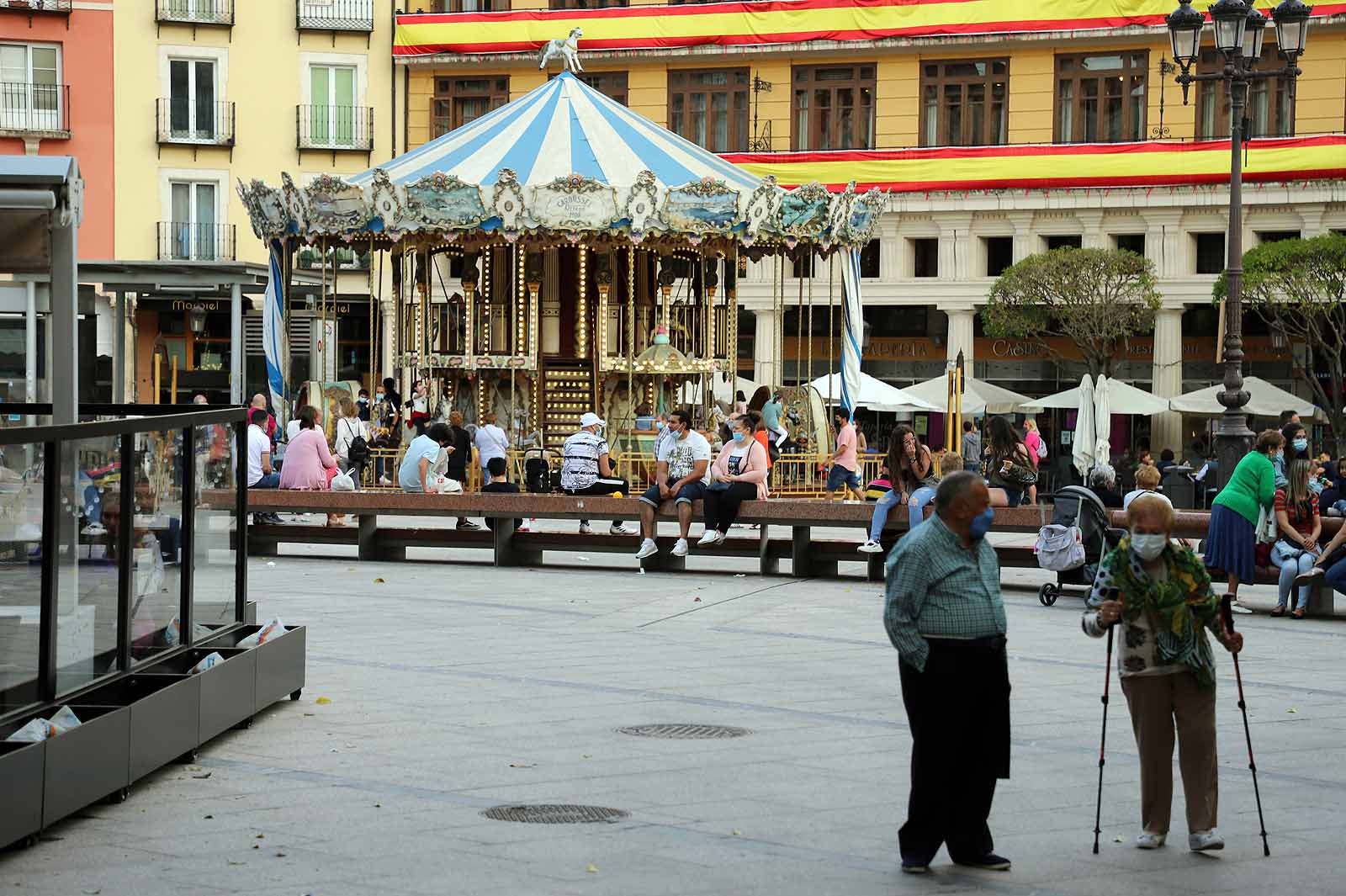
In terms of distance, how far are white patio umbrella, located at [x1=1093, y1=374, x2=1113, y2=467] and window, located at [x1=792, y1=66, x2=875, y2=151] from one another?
13.7 m

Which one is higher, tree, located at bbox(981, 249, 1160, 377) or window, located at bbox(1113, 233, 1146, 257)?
window, located at bbox(1113, 233, 1146, 257)

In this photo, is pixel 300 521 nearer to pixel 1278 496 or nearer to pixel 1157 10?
pixel 1278 496

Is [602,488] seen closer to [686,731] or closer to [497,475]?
[497,475]

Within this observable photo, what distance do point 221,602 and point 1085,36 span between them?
36921 millimetres

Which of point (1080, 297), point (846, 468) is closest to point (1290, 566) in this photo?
point (846, 468)

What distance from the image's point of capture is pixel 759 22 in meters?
46.0

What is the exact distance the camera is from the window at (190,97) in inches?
1833

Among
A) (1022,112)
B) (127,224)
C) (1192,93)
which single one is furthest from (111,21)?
(1192,93)

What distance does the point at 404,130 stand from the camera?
4791 cm

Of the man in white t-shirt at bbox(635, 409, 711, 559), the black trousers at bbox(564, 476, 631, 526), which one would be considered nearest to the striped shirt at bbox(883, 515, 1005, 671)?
the man in white t-shirt at bbox(635, 409, 711, 559)

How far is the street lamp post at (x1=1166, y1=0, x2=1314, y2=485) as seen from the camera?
21391 millimetres

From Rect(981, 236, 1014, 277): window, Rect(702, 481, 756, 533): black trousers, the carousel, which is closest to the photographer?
Rect(702, 481, 756, 533): black trousers

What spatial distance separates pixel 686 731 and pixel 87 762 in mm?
3384

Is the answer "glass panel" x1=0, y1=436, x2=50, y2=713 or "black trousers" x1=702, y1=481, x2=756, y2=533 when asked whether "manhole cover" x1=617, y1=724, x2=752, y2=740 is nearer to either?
"glass panel" x1=0, y1=436, x2=50, y2=713
